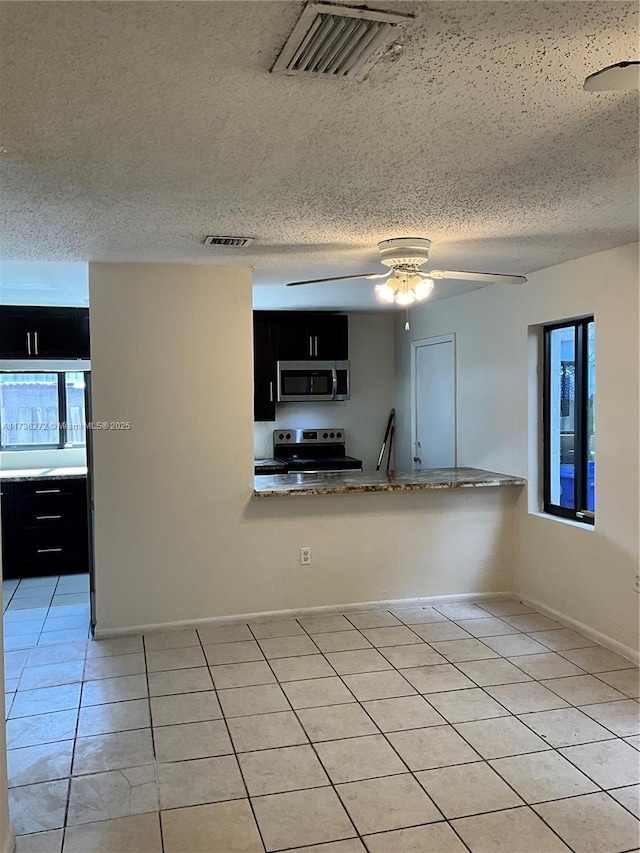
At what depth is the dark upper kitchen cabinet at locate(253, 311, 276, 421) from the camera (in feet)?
20.3

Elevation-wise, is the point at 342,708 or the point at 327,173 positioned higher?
the point at 327,173

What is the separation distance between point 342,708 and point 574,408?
7.68 feet

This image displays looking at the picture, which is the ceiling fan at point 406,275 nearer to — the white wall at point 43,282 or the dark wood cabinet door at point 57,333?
the white wall at point 43,282

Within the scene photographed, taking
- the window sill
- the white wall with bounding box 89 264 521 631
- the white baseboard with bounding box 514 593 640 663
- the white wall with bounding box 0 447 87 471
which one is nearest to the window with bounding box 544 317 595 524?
the window sill

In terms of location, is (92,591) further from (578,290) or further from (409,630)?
(578,290)

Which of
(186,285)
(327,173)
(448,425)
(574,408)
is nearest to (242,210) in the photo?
(327,173)

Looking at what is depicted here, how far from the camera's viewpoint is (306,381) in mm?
6320

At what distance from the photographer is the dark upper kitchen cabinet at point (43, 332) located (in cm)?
558

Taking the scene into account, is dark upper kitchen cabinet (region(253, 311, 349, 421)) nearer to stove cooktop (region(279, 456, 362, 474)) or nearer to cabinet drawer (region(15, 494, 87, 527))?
stove cooktop (region(279, 456, 362, 474))

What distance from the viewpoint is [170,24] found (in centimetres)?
141

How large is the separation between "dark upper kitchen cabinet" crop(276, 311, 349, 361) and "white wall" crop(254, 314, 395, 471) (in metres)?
0.29

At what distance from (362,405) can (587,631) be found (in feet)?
11.0

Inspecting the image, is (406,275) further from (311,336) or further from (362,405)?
(362,405)

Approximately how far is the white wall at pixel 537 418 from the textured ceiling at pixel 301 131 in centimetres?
50
